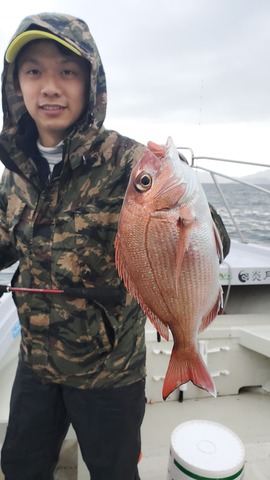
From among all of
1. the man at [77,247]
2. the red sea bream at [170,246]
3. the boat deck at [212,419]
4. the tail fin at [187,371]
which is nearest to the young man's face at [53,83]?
the man at [77,247]

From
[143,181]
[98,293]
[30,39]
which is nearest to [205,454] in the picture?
[98,293]

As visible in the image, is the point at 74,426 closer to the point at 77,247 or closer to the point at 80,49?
the point at 77,247

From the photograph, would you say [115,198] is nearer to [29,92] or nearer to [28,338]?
[29,92]

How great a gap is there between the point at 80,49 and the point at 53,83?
0.60ft

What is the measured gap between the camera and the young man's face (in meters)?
1.78

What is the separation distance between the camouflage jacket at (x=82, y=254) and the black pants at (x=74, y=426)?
3.0 inches

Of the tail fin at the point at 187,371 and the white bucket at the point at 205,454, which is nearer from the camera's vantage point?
the tail fin at the point at 187,371

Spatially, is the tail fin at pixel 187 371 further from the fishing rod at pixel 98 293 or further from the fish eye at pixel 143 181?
the fish eye at pixel 143 181

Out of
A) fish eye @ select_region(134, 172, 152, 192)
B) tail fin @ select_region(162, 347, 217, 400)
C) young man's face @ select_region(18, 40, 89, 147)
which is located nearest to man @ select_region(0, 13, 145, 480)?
young man's face @ select_region(18, 40, 89, 147)

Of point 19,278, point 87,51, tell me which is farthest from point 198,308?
point 87,51

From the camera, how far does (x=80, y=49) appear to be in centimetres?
173

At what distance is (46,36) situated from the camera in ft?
5.63

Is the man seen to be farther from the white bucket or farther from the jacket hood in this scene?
the white bucket

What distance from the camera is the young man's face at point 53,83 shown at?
5.85 ft
